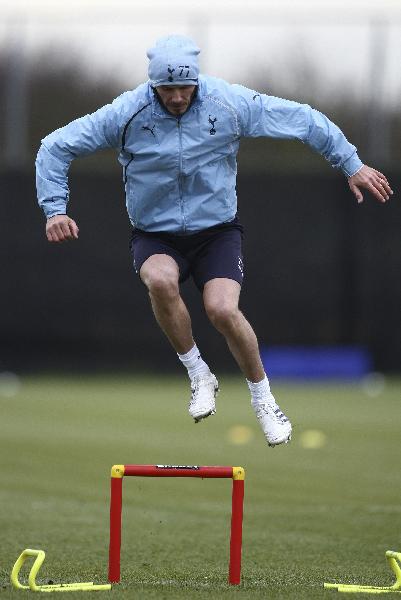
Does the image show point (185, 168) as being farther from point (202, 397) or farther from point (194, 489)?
point (194, 489)

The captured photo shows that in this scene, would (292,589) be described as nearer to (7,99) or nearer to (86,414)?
(86,414)

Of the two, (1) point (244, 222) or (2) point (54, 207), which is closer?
(2) point (54, 207)

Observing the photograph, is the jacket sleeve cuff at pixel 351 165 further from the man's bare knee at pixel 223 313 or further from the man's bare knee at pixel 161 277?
the man's bare knee at pixel 161 277

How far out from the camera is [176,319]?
7582mm

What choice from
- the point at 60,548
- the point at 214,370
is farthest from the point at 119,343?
the point at 60,548

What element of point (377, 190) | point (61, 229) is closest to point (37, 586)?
point (61, 229)

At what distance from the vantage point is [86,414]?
1551 cm

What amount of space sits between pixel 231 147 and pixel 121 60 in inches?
466

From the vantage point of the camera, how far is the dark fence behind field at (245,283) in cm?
1822

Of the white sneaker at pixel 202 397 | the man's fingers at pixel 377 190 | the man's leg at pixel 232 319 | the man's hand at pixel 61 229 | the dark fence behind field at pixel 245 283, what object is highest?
the man's fingers at pixel 377 190

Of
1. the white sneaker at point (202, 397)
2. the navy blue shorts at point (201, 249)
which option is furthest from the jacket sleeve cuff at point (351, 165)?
the white sneaker at point (202, 397)

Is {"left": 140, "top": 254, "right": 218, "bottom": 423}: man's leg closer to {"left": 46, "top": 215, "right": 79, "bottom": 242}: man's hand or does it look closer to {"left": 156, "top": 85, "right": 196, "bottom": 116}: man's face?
{"left": 46, "top": 215, "right": 79, "bottom": 242}: man's hand

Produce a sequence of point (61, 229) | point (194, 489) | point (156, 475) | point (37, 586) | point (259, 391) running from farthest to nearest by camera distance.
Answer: point (194, 489) < point (259, 391) < point (61, 229) < point (37, 586) < point (156, 475)

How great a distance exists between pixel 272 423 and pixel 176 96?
6.02ft
